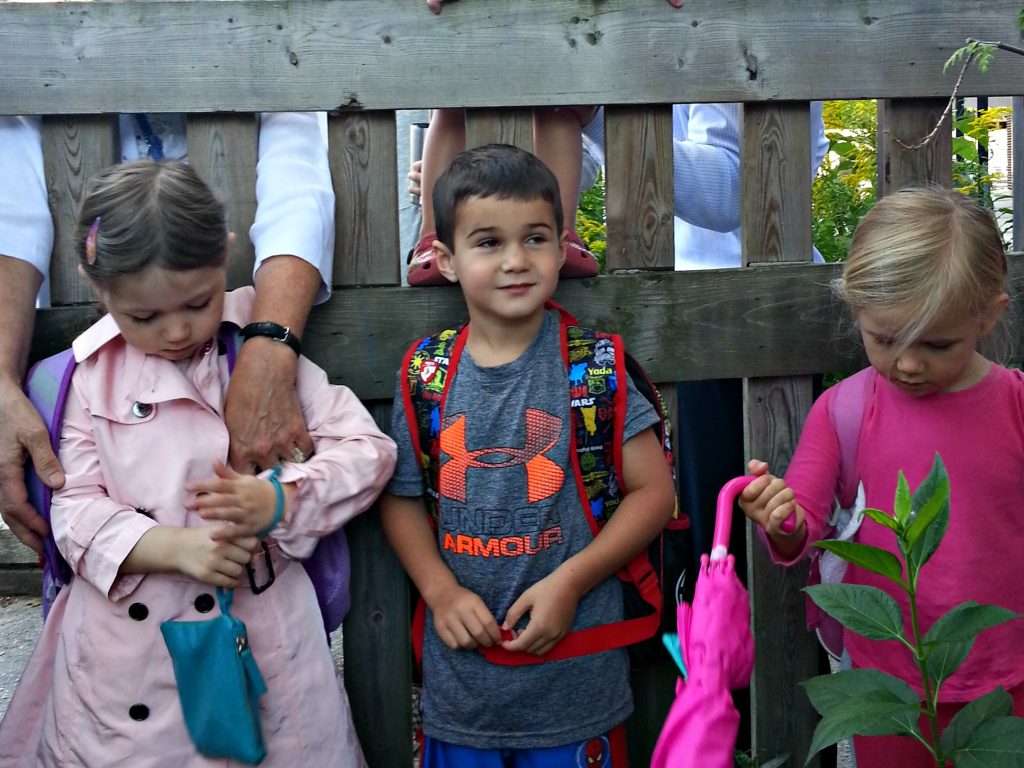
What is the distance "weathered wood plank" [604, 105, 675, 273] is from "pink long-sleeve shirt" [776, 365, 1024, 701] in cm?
60

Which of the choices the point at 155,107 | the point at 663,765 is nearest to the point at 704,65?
the point at 155,107

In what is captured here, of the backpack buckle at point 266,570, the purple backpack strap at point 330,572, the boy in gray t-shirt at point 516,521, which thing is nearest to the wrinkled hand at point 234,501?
the backpack buckle at point 266,570

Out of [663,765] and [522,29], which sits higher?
[522,29]

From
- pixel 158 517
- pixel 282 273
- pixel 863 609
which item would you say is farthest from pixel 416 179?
pixel 863 609

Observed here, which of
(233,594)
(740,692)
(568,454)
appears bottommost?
(740,692)

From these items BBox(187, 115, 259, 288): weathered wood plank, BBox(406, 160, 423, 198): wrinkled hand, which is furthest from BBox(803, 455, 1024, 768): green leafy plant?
BBox(406, 160, 423, 198): wrinkled hand

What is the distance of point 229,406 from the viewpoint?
236cm

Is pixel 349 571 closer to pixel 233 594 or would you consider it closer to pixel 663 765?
pixel 233 594

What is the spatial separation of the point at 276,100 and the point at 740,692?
1824 mm

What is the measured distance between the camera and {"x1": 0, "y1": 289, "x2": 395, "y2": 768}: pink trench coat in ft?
7.47

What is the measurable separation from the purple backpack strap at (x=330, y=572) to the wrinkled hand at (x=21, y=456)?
414 mm

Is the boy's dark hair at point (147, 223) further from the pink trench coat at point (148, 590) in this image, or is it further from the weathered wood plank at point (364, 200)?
the weathered wood plank at point (364, 200)

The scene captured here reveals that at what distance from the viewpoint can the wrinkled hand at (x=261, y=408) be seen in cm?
234

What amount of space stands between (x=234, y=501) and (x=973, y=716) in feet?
4.43
